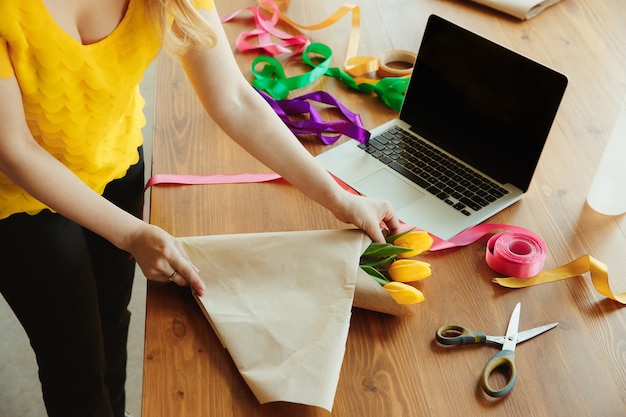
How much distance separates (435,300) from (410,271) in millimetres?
50

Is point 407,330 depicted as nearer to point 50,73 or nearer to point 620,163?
point 620,163

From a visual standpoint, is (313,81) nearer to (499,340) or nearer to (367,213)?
(367,213)

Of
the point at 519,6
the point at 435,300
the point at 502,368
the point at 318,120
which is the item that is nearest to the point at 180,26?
the point at 318,120

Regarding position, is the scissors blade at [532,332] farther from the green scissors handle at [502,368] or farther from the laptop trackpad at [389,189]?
the laptop trackpad at [389,189]

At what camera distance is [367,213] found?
1.00m

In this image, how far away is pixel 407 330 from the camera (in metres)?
0.91

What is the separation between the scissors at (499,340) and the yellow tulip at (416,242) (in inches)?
5.2

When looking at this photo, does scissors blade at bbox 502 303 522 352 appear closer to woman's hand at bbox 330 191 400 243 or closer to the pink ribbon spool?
the pink ribbon spool

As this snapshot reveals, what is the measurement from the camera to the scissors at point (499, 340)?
841 millimetres

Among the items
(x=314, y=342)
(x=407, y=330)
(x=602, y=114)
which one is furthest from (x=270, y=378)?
(x=602, y=114)

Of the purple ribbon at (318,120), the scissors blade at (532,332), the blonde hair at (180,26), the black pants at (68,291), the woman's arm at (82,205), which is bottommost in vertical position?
the black pants at (68,291)

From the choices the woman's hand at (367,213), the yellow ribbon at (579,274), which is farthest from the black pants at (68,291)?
the yellow ribbon at (579,274)

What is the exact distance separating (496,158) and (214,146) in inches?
18.4

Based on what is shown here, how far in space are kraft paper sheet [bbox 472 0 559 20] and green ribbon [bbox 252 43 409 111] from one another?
0.42 m
